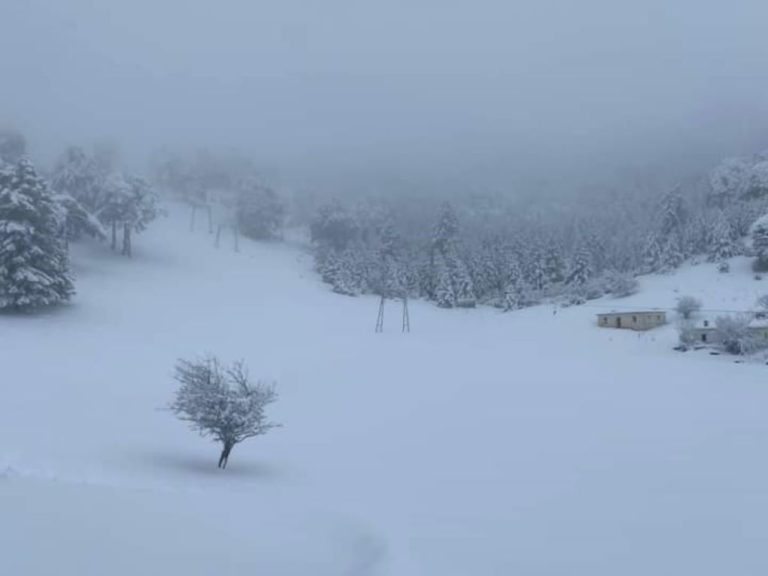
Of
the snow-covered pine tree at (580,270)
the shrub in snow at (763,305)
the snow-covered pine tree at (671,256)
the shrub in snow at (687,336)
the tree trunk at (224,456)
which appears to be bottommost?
the tree trunk at (224,456)

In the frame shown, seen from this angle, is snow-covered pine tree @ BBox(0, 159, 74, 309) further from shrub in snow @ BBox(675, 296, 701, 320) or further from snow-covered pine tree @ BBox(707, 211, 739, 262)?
snow-covered pine tree @ BBox(707, 211, 739, 262)

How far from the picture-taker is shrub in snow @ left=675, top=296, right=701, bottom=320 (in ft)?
184

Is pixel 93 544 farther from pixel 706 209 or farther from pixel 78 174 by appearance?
pixel 706 209

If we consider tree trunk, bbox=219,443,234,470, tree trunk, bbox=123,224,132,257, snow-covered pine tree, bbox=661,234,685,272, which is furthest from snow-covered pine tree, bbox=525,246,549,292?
tree trunk, bbox=219,443,234,470

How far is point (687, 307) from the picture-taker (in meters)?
56.0

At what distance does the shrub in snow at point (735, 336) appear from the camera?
44.6m

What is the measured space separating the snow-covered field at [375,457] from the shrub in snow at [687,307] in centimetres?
774

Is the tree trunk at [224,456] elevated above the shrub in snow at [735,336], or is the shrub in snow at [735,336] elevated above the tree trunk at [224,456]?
the shrub in snow at [735,336]

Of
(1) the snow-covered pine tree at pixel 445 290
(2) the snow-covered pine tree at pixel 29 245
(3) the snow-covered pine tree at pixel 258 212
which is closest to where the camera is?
(2) the snow-covered pine tree at pixel 29 245

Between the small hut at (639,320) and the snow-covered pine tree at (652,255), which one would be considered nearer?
the small hut at (639,320)

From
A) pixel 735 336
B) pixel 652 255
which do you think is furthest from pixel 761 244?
pixel 735 336

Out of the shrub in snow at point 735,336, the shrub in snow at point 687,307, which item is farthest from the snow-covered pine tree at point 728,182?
the shrub in snow at point 735,336

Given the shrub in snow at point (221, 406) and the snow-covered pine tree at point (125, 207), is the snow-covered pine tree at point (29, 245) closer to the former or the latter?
the snow-covered pine tree at point (125, 207)

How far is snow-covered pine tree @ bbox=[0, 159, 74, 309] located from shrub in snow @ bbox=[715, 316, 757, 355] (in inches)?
1606
